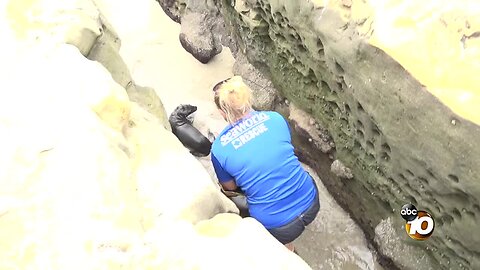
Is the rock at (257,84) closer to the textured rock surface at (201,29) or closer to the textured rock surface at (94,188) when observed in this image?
the textured rock surface at (201,29)

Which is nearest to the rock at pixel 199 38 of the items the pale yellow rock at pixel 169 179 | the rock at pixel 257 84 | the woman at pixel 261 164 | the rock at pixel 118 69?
the rock at pixel 257 84

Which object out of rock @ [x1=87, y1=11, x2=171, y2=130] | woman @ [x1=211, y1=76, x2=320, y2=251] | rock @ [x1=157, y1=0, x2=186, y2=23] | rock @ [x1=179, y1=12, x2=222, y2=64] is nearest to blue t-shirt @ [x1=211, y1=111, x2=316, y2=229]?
woman @ [x1=211, y1=76, x2=320, y2=251]

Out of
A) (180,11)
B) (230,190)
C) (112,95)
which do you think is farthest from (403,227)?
(180,11)

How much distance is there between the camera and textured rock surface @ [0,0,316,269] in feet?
6.60

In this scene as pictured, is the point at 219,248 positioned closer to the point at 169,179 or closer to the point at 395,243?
the point at 169,179

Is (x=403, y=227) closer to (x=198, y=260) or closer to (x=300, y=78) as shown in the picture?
(x=300, y=78)

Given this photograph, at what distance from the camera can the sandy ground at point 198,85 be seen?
355 centimetres

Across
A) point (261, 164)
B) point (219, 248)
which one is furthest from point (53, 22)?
point (219, 248)

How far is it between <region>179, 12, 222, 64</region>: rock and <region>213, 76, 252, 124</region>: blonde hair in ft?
5.47

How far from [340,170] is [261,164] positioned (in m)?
0.78

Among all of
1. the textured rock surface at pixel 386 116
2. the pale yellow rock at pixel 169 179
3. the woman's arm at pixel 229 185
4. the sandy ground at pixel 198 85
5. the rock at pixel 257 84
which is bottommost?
the sandy ground at pixel 198 85

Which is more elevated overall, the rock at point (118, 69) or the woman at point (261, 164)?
the woman at point (261, 164)

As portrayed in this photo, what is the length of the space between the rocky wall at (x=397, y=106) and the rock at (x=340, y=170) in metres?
0.04

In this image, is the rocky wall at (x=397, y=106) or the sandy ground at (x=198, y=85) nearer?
the rocky wall at (x=397, y=106)
